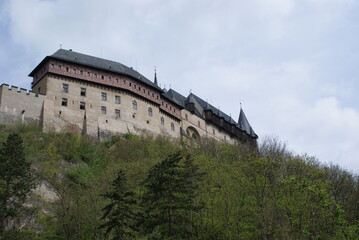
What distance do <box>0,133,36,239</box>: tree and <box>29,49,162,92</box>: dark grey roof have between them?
68.6 ft

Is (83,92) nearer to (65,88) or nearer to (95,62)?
(65,88)

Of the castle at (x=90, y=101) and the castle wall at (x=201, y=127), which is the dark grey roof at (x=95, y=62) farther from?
the castle wall at (x=201, y=127)

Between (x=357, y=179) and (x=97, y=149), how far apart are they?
22772 millimetres

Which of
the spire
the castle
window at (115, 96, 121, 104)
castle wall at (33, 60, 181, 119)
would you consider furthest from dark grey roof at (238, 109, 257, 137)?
window at (115, 96, 121, 104)

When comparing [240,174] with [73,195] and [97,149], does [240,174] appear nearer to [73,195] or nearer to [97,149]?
[73,195]

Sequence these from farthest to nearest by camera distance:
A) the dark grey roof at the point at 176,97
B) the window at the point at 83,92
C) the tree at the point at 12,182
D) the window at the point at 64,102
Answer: the dark grey roof at the point at 176,97 → the window at the point at 83,92 → the window at the point at 64,102 → the tree at the point at 12,182

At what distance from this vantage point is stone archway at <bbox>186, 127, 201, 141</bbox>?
5539cm

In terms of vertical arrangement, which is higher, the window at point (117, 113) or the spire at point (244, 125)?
the spire at point (244, 125)

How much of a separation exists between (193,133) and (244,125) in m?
15.6

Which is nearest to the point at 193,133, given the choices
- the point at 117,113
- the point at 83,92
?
the point at 117,113

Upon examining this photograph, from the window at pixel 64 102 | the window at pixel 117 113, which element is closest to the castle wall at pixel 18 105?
the window at pixel 64 102

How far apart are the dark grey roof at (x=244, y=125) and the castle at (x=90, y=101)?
53.8ft

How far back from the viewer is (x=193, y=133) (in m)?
56.5

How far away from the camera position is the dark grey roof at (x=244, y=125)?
68875mm
